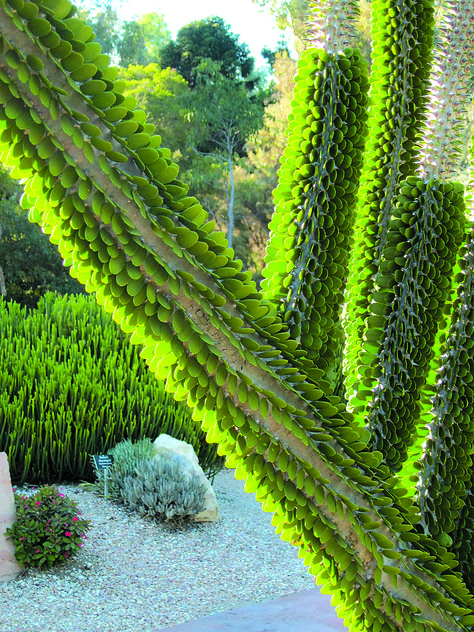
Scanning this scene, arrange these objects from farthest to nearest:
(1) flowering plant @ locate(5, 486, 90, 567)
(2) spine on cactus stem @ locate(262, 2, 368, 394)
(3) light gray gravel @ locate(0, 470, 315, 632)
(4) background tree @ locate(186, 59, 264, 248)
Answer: (4) background tree @ locate(186, 59, 264, 248)
(1) flowering plant @ locate(5, 486, 90, 567)
(3) light gray gravel @ locate(0, 470, 315, 632)
(2) spine on cactus stem @ locate(262, 2, 368, 394)

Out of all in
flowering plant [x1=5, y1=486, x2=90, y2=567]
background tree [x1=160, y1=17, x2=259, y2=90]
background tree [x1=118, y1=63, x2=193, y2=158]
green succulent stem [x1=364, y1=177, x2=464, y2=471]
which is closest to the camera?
green succulent stem [x1=364, y1=177, x2=464, y2=471]

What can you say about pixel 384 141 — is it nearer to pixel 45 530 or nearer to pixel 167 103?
pixel 45 530

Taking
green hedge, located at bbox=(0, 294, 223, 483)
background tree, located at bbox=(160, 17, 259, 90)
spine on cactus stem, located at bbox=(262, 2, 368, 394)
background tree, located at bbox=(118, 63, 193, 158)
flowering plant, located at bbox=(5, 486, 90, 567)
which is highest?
background tree, located at bbox=(160, 17, 259, 90)

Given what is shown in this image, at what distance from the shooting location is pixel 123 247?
119cm

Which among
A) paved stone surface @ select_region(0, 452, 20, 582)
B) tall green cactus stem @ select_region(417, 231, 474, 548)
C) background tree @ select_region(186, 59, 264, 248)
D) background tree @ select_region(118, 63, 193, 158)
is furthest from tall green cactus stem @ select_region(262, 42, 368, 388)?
background tree @ select_region(186, 59, 264, 248)

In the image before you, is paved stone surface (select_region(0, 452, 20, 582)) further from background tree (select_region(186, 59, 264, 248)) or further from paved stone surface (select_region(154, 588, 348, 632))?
background tree (select_region(186, 59, 264, 248))

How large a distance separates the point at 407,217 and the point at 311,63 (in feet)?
1.60

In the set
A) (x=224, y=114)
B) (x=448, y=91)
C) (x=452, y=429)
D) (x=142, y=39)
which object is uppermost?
(x=142, y=39)

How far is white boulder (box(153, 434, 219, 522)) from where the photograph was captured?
5574 mm

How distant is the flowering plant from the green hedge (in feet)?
3.81

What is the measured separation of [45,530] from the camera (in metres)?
4.42

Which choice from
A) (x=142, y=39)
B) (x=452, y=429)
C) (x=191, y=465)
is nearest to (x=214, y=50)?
(x=142, y=39)

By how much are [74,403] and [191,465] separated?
4.14 ft

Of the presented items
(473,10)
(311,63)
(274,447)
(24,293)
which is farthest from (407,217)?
(24,293)
